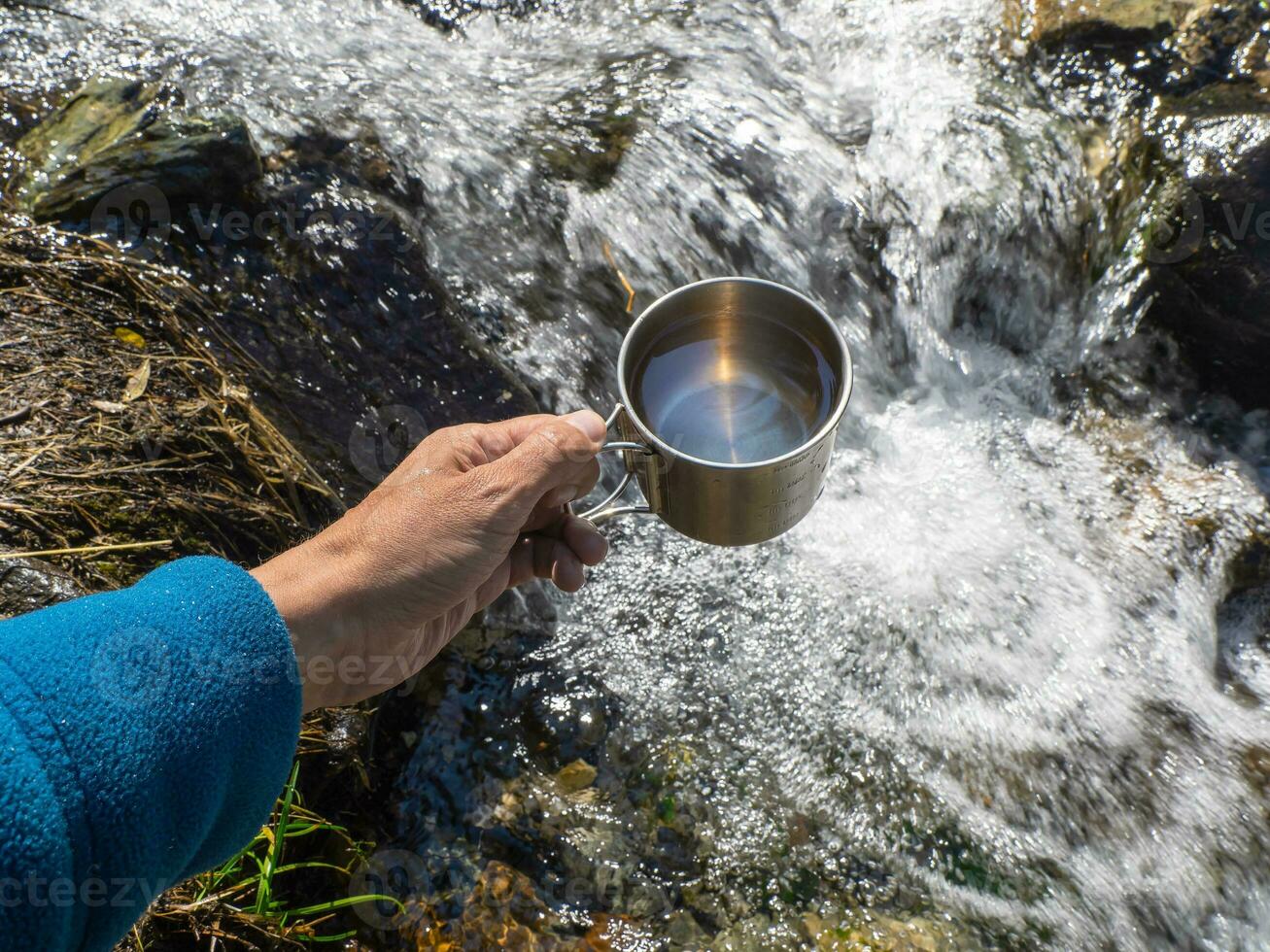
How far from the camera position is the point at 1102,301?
3.46 m

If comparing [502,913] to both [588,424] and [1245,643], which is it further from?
[1245,643]

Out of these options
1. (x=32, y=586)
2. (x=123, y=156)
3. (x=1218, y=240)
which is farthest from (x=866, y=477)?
(x=123, y=156)

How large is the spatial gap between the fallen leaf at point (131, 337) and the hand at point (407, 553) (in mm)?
1212

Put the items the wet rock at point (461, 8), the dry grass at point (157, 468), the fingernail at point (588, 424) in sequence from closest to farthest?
the fingernail at point (588, 424) < the dry grass at point (157, 468) < the wet rock at point (461, 8)

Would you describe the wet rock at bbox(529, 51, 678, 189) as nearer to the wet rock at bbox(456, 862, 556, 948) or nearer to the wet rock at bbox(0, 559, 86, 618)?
the wet rock at bbox(0, 559, 86, 618)

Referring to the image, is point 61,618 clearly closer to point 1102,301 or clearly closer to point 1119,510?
point 1119,510

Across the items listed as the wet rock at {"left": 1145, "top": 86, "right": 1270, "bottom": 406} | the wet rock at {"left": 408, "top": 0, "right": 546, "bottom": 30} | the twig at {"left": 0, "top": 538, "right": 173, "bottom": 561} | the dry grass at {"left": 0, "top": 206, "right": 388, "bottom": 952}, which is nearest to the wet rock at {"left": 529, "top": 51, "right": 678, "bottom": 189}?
the wet rock at {"left": 408, "top": 0, "right": 546, "bottom": 30}

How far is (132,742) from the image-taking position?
1.19 meters

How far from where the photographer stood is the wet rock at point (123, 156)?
2.69m

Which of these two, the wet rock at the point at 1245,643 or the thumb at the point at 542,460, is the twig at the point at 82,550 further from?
the wet rock at the point at 1245,643

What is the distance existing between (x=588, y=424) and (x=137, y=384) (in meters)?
1.46

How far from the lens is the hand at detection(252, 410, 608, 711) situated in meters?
1.62

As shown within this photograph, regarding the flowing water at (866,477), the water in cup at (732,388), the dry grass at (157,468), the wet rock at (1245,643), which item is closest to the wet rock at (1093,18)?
the flowing water at (866,477)


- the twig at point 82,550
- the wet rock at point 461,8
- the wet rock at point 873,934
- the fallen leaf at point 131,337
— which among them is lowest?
the wet rock at point 873,934
